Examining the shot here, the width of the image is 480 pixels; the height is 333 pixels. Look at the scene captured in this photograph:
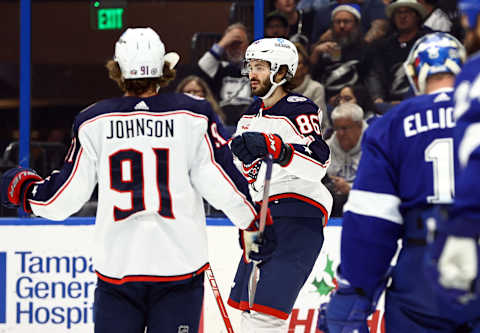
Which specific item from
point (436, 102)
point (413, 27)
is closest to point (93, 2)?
point (413, 27)

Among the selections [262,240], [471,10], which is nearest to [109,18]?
[262,240]

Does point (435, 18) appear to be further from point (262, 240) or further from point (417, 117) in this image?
point (417, 117)

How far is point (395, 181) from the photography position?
221cm

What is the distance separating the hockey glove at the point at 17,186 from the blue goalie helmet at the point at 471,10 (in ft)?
5.53

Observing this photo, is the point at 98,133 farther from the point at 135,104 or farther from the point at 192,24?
the point at 192,24

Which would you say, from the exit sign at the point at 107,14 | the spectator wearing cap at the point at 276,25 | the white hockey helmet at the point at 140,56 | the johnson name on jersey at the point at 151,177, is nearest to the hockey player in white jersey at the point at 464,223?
the johnson name on jersey at the point at 151,177

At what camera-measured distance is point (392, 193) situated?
86.5 inches

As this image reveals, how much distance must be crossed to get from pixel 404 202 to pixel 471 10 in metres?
0.58

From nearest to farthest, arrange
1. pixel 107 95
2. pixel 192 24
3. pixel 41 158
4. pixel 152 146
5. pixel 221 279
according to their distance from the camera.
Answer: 1. pixel 152 146
2. pixel 221 279
3. pixel 41 158
4. pixel 192 24
5. pixel 107 95

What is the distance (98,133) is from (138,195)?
9.3 inches

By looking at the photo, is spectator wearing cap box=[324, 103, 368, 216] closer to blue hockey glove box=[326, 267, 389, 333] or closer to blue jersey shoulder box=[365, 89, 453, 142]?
blue hockey glove box=[326, 267, 389, 333]

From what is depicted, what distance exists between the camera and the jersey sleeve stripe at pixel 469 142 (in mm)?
1714

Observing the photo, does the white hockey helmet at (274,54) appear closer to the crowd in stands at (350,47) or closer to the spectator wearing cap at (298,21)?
the crowd in stands at (350,47)

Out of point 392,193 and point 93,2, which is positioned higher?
point 93,2
